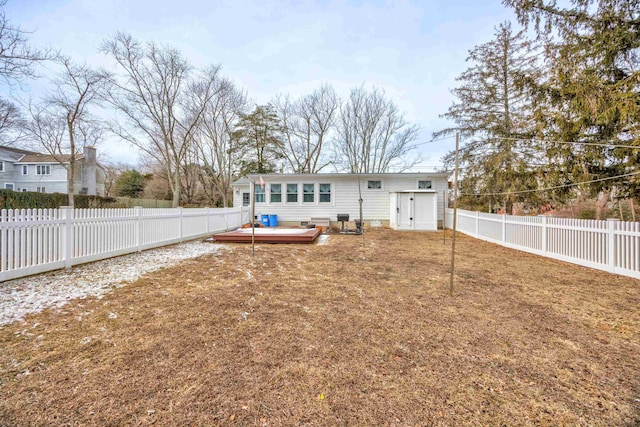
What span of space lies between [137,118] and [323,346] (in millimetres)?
22971

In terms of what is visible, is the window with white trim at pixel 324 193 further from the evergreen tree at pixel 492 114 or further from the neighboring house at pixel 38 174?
the neighboring house at pixel 38 174

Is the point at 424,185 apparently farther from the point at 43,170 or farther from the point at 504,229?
the point at 43,170

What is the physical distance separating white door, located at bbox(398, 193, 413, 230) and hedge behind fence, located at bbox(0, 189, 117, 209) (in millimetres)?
17514

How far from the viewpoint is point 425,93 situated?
1686cm

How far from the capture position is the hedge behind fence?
40.1 feet

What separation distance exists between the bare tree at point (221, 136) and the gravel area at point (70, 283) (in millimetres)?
17549

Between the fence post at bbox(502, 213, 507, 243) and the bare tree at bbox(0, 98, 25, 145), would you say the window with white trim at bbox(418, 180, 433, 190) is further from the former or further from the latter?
the bare tree at bbox(0, 98, 25, 145)

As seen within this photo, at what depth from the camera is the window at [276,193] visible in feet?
50.2

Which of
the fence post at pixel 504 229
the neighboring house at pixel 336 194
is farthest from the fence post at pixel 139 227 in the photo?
the fence post at pixel 504 229

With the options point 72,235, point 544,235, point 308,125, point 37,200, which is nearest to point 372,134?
point 308,125

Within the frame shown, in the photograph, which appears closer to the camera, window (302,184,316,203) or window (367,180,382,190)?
window (367,180,382,190)

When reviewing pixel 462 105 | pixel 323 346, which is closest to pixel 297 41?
pixel 462 105

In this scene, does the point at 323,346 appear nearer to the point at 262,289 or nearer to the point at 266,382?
the point at 266,382

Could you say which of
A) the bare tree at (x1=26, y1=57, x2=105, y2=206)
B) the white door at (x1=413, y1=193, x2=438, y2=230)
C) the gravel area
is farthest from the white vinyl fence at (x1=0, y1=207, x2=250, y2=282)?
the bare tree at (x1=26, y1=57, x2=105, y2=206)
